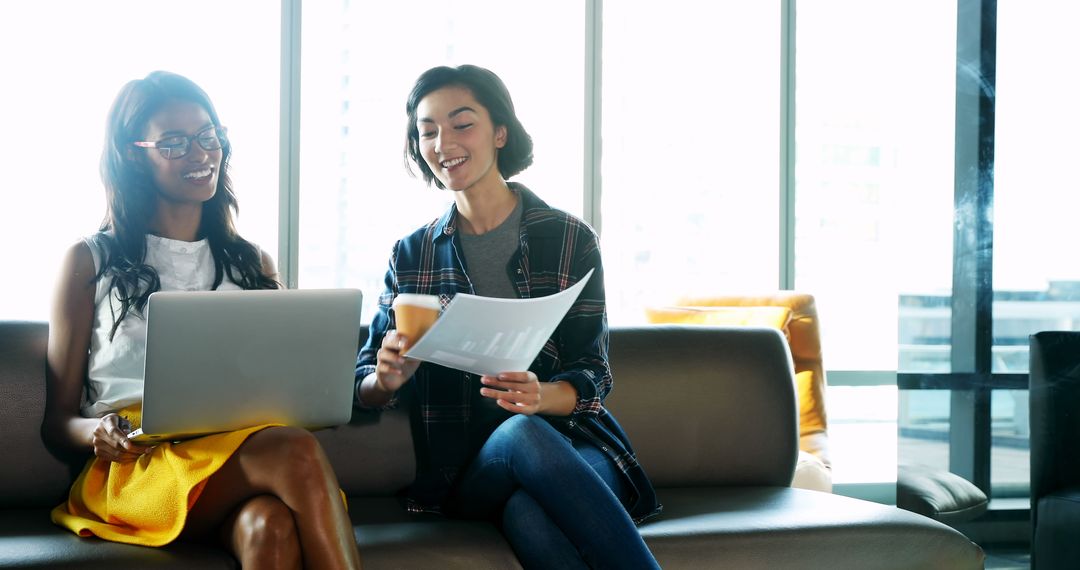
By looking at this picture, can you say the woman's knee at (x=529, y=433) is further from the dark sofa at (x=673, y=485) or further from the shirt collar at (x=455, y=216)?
the shirt collar at (x=455, y=216)

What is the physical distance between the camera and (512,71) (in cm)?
409

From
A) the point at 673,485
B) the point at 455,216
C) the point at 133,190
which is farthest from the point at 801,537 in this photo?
the point at 133,190

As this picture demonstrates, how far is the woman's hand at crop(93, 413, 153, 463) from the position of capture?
1.59 metres

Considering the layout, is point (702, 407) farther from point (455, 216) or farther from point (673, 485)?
point (455, 216)

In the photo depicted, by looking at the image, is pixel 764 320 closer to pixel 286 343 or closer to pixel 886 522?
pixel 886 522

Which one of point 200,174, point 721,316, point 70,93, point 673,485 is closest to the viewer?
point 200,174

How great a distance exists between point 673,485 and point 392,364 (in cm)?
81

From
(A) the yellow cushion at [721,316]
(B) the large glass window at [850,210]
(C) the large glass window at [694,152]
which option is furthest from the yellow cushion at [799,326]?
(C) the large glass window at [694,152]

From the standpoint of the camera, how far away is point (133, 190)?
1900mm

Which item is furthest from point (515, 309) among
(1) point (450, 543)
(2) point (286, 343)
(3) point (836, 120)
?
(3) point (836, 120)

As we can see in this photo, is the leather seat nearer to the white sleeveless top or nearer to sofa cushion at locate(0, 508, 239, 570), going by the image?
the white sleeveless top

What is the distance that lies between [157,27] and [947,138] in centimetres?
275

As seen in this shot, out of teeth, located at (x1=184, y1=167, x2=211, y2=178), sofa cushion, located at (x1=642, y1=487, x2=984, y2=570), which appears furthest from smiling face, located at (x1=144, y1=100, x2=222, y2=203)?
sofa cushion, located at (x1=642, y1=487, x2=984, y2=570)

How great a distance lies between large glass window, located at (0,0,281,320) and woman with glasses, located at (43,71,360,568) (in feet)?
5.44
